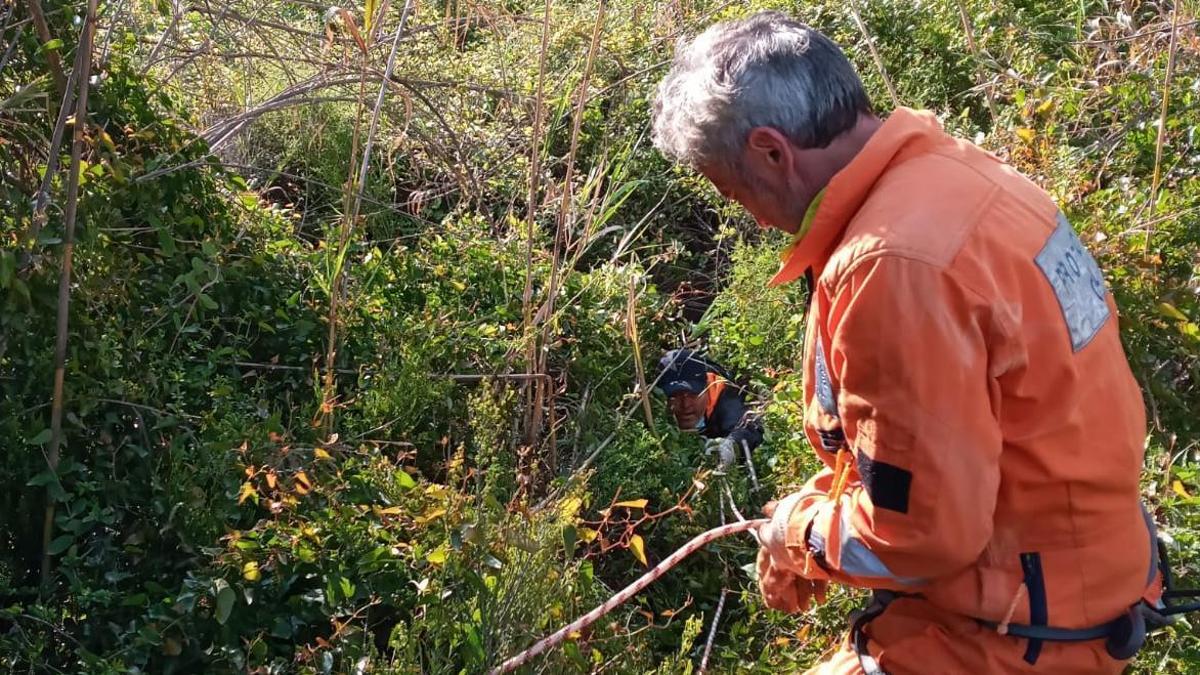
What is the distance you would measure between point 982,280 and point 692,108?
56 cm

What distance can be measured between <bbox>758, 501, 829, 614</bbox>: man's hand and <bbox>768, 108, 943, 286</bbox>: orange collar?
2.22ft

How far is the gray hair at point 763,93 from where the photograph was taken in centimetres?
188

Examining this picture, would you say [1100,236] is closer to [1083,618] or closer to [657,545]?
[657,545]

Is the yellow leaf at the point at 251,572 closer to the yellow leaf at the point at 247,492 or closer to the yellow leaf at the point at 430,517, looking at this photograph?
the yellow leaf at the point at 247,492

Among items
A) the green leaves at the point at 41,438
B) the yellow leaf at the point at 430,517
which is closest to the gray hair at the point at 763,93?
the yellow leaf at the point at 430,517

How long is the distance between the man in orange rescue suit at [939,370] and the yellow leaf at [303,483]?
55.3 inches

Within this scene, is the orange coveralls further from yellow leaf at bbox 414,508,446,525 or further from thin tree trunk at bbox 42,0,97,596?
thin tree trunk at bbox 42,0,97,596

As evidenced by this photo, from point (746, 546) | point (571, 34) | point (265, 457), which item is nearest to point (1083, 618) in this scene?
point (746, 546)

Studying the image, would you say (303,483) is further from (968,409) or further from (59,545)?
(968,409)

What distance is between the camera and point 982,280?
170 cm

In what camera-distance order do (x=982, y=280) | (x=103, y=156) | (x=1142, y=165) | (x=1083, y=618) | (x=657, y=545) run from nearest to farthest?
(x=982, y=280)
(x=1083, y=618)
(x=103, y=156)
(x=657, y=545)
(x=1142, y=165)

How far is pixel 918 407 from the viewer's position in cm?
169

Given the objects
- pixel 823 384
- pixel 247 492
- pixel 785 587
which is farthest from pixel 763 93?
pixel 247 492

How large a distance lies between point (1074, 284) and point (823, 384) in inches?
16.9
